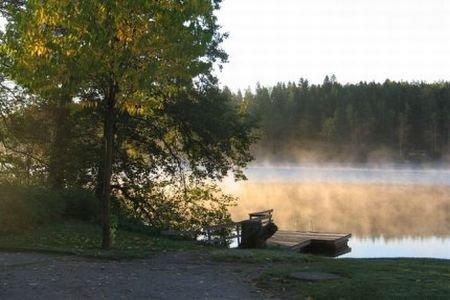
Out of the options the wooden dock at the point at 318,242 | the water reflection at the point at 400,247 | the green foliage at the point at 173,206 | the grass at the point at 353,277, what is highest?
the green foliage at the point at 173,206

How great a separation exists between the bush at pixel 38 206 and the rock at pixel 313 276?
28.3 ft

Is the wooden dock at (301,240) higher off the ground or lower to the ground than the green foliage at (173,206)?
lower

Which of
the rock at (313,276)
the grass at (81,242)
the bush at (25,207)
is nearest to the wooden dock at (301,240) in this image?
the grass at (81,242)

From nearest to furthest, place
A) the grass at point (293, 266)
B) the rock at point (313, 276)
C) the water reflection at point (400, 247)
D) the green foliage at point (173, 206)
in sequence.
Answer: the grass at point (293, 266), the rock at point (313, 276), the green foliage at point (173, 206), the water reflection at point (400, 247)

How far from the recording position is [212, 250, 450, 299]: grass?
896 cm

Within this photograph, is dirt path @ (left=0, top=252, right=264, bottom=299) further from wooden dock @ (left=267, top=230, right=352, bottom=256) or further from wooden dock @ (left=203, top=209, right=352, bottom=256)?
wooden dock @ (left=267, top=230, right=352, bottom=256)

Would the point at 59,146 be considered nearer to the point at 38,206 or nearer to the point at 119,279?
the point at 38,206

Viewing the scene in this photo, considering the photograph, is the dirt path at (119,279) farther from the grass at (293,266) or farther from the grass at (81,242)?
the grass at (81,242)

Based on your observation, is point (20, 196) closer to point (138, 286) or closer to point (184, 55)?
point (184, 55)

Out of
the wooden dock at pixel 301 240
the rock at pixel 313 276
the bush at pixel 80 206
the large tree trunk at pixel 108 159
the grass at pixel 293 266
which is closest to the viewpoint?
the grass at pixel 293 266

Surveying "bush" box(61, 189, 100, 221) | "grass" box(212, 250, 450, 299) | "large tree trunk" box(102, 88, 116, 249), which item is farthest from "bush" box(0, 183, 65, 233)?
"grass" box(212, 250, 450, 299)

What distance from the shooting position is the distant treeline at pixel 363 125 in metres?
116

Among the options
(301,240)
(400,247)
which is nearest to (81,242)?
(301,240)

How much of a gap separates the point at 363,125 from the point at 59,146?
345ft
